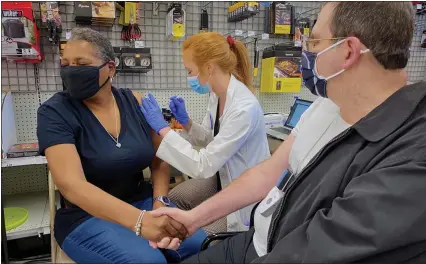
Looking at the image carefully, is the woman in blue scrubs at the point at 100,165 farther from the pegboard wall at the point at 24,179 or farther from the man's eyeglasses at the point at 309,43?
the pegboard wall at the point at 24,179

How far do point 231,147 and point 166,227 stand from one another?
0.53m

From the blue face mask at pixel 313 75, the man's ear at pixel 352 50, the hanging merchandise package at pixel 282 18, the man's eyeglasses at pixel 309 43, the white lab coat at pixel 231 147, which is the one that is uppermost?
the hanging merchandise package at pixel 282 18

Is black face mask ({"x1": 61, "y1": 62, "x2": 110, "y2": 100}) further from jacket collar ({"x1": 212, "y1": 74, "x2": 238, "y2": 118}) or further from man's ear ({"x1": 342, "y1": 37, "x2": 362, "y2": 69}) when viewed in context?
man's ear ({"x1": 342, "y1": 37, "x2": 362, "y2": 69})

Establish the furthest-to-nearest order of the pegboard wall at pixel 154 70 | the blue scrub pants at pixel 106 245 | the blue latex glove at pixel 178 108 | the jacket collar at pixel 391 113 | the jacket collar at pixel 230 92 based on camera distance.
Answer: the pegboard wall at pixel 154 70 → the blue latex glove at pixel 178 108 → the jacket collar at pixel 230 92 → the blue scrub pants at pixel 106 245 → the jacket collar at pixel 391 113

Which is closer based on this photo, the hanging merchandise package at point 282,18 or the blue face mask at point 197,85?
the blue face mask at point 197,85

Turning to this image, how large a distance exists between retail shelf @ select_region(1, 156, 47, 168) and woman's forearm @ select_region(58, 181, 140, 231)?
820mm

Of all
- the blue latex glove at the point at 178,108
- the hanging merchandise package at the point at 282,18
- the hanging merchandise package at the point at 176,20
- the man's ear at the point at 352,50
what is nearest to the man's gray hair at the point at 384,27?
the man's ear at the point at 352,50

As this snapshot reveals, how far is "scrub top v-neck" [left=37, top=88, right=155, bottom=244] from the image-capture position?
1323 millimetres

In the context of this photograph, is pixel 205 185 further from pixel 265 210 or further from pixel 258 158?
pixel 265 210

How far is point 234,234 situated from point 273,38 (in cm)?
227

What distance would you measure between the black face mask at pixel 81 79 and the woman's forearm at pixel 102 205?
43 centimetres

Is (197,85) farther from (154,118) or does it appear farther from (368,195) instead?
(368,195)

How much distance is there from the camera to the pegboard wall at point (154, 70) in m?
2.41

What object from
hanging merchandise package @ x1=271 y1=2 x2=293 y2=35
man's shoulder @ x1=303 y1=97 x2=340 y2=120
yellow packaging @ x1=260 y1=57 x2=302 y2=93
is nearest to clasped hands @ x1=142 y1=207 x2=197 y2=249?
man's shoulder @ x1=303 y1=97 x2=340 y2=120
